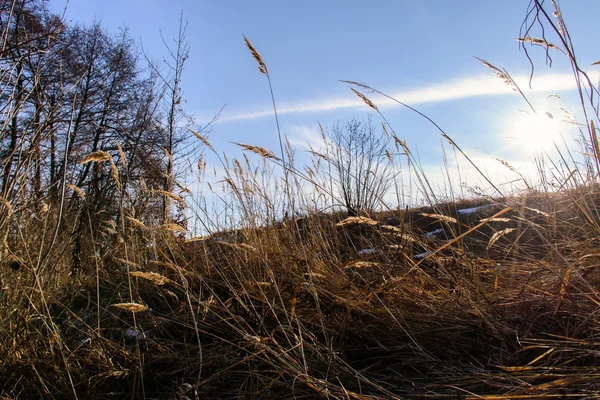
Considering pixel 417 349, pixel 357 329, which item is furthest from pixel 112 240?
pixel 417 349

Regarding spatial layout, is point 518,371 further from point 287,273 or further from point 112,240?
point 112,240

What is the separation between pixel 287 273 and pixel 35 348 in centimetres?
112

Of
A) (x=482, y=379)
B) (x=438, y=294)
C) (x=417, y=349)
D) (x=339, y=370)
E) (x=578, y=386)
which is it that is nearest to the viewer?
(x=578, y=386)

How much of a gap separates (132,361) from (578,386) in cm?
141

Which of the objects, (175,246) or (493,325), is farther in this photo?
(175,246)

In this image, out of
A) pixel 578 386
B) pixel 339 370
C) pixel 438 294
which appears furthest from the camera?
pixel 438 294

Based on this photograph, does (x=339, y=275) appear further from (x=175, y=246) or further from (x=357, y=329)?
(x=175, y=246)

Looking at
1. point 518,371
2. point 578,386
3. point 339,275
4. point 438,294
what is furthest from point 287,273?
point 578,386

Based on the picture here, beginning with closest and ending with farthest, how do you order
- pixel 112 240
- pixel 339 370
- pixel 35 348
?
pixel 339 370 → pixel 35 348 → pixel 112 240

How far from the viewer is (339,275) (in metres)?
2.07

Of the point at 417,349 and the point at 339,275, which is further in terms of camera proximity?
the point at 339,275

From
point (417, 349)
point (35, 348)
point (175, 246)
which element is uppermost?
point (175, 246)

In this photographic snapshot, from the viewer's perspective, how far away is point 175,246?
3.19 meters

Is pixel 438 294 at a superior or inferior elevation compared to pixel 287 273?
inferior
